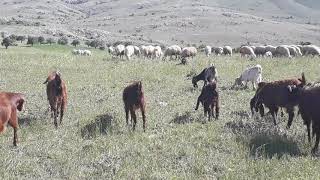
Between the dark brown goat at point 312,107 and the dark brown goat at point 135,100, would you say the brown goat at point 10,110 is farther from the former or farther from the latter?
the dark brown goat at point 312,107

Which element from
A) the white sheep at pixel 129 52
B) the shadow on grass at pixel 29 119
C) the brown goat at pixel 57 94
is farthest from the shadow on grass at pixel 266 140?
the white sheep at pixel 129 52

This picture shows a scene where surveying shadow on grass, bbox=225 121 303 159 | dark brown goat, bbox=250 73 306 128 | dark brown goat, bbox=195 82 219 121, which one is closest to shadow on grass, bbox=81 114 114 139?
dark brown goat, bbox=195 82 219 121

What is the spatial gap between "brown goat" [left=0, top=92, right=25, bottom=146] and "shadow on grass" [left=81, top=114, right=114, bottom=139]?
168 cm

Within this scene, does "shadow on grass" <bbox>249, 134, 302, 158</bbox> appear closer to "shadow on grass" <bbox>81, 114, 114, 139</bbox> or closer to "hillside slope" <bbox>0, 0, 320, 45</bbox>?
"shadow on grass" <bbox>81, 114, 114, 139</bbox>

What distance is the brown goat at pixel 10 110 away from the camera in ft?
36.5

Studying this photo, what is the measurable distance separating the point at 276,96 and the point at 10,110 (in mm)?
7143

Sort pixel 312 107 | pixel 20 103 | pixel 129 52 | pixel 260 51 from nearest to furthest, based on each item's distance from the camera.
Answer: pixel 312 107, pixel 20 103, pixel 129 52, pixel 260 51

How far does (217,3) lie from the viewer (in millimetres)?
199375

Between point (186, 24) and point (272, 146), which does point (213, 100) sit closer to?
point (272, 146)

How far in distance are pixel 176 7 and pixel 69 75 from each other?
154m

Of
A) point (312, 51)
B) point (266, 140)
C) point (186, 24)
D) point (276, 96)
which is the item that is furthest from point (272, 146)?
point (186, 24)

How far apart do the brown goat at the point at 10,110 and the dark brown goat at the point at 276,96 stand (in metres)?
6.66

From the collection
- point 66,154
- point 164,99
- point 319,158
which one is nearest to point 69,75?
point 164,99

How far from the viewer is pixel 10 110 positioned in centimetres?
1151
